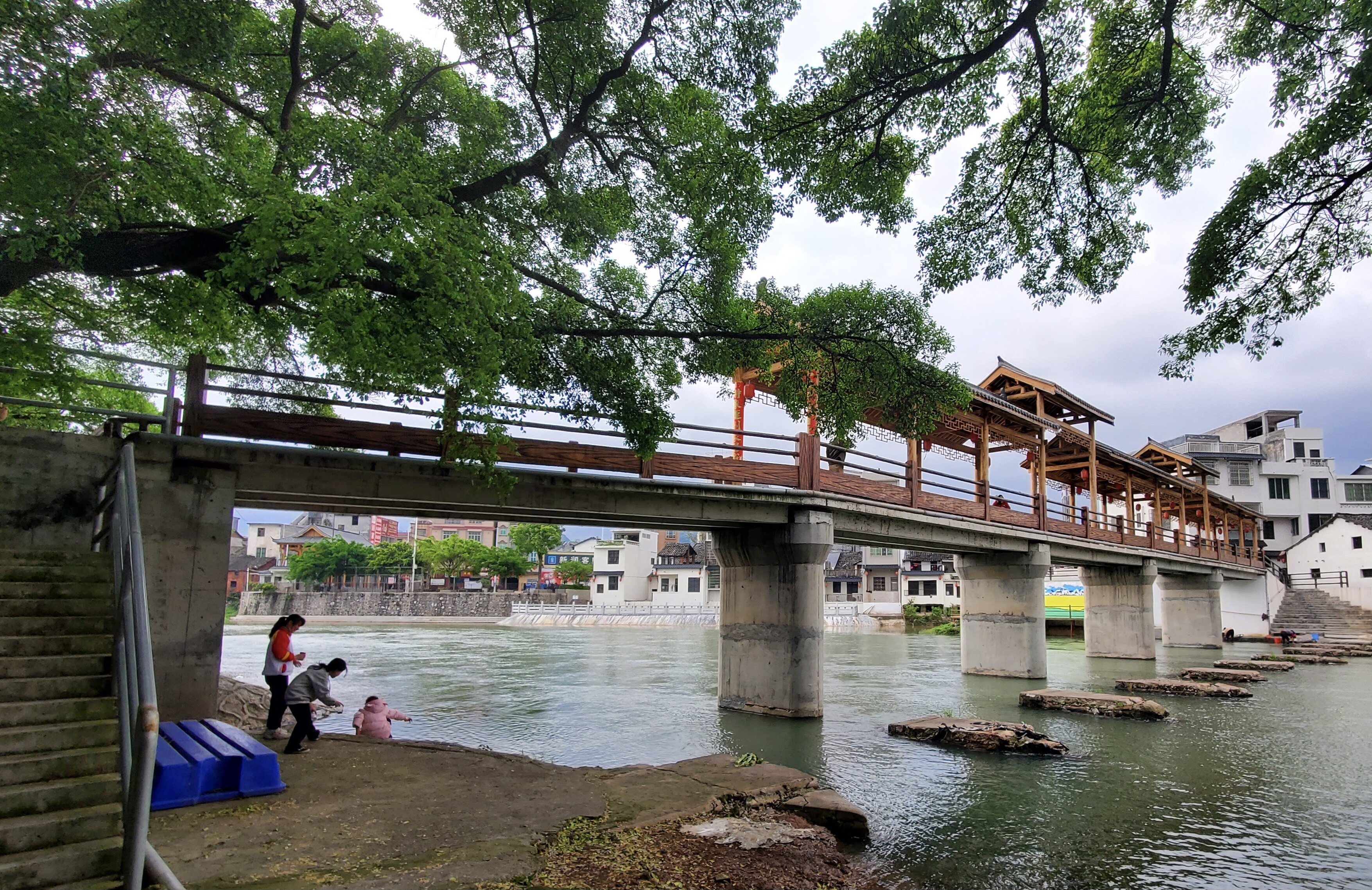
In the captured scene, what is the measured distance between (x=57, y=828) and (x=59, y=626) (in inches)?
100

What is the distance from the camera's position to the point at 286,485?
11391 mm

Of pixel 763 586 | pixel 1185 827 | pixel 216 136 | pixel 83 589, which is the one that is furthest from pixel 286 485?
pixel 1185 827

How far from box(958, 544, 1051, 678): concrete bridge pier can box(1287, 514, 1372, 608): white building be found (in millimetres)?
34558

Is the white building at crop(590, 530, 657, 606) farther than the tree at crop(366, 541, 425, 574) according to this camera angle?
No

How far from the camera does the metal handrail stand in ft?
14.2

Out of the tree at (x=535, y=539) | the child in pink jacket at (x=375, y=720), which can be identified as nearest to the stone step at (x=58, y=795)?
the child in pink jacket at (x=375, y=720)

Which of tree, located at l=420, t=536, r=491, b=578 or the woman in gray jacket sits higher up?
tree, located at l=420, t=536, r=491, b=578

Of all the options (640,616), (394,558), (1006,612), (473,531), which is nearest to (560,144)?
(1006,612)

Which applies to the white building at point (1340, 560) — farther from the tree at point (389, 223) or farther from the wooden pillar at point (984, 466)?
the tree at point (389, 223)

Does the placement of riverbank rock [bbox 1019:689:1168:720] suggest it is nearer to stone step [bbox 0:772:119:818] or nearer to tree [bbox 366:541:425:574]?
stone step [bbox 0:772:119:818]

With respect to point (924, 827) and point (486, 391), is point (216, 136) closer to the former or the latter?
point (486, 391)

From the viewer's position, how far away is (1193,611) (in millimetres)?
42844

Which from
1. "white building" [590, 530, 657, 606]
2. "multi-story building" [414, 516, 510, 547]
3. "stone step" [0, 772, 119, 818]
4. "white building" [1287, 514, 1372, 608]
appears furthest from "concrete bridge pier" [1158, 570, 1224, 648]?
"multi-story building" [414, 516, 510, 547]

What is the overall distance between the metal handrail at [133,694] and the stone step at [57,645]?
0.13m
